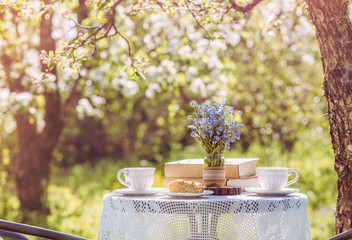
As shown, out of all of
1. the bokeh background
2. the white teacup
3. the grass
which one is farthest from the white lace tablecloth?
the grass

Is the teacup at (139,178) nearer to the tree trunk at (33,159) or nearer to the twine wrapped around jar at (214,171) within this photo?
the twine wrapped around jar at (214,171)

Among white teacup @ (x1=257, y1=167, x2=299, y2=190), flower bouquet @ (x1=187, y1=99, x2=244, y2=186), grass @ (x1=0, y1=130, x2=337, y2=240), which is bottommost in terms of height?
grass @ (x1=0, y1=130, x2=337, y2=240)

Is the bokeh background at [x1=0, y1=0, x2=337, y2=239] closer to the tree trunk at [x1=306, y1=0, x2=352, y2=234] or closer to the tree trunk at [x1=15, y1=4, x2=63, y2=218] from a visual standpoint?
the tree trunk at [x1=15, y1=4, x2=63, y2=218]

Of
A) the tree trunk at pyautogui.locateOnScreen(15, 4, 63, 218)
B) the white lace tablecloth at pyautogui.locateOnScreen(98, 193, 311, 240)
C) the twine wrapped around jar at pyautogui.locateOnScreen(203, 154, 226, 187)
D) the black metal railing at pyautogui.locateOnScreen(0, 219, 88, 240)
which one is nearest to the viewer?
the black metal railing at pyautogui.locateOnScreen(0, 219, 88, 240)

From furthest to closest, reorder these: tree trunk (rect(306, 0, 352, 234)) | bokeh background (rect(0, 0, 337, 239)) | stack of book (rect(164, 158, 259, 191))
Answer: bokeh background (rect(0, 0, 337, 239)) < tree trunk (rect(306, 0, 352, 234)) < stack of book (rect(164, 158, 259, 191))

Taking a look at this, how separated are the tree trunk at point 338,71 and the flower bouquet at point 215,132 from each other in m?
0.78

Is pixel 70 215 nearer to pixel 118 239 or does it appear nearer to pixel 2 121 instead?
pixel 2 121

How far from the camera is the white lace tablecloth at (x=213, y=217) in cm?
256

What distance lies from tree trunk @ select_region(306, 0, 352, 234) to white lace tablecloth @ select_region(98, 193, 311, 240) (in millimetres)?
790

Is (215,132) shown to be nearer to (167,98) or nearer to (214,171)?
(214,171)

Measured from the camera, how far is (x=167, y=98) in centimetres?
853

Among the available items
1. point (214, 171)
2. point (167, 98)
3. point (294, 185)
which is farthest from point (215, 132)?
point (167, 98)

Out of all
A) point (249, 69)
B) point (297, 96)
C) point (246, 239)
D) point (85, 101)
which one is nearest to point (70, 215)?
point (85, 101)

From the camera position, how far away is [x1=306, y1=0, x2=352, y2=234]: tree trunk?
331 cm
